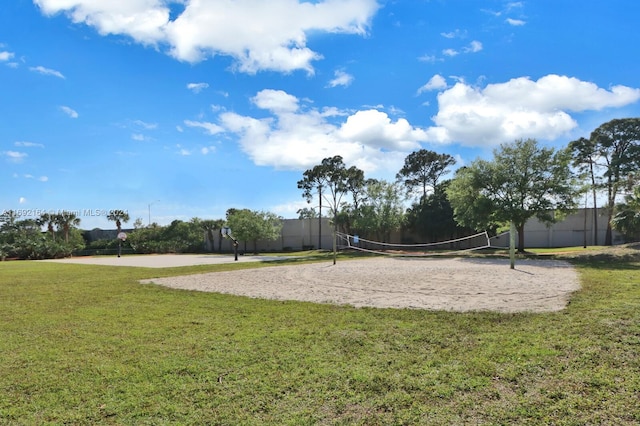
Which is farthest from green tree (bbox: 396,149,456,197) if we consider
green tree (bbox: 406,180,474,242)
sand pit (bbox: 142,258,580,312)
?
sand pit (bbox: 142,258,580,312)

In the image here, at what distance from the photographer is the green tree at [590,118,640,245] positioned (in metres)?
29.4

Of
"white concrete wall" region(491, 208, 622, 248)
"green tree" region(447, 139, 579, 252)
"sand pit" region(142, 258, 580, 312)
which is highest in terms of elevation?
"green tree" region(447, 139, 579, 252)

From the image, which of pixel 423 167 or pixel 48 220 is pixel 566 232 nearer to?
A: pixel 423 167

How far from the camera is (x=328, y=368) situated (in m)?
4.04

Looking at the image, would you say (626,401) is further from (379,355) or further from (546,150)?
(546,150)

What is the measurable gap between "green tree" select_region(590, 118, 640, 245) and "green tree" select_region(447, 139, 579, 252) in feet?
29.6

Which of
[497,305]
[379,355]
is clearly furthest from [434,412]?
[497,305]

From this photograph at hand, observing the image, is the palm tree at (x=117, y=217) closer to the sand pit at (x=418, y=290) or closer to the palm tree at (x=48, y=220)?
the palm tree at (x=48, y=220)

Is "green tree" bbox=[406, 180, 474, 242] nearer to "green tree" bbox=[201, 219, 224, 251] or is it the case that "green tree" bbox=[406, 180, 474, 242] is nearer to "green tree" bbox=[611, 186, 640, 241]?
"green tree" bbox=[611, 186, 640, 241]

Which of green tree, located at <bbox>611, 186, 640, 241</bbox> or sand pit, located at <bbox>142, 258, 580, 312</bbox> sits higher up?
green tree, located at <bbox>611, 186, 640, 241</bbox>

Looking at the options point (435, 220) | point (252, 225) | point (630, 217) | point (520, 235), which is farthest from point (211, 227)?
point (630, 217)

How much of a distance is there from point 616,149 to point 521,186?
14.5 meters

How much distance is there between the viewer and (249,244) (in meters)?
43.2

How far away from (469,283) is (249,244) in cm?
3491
